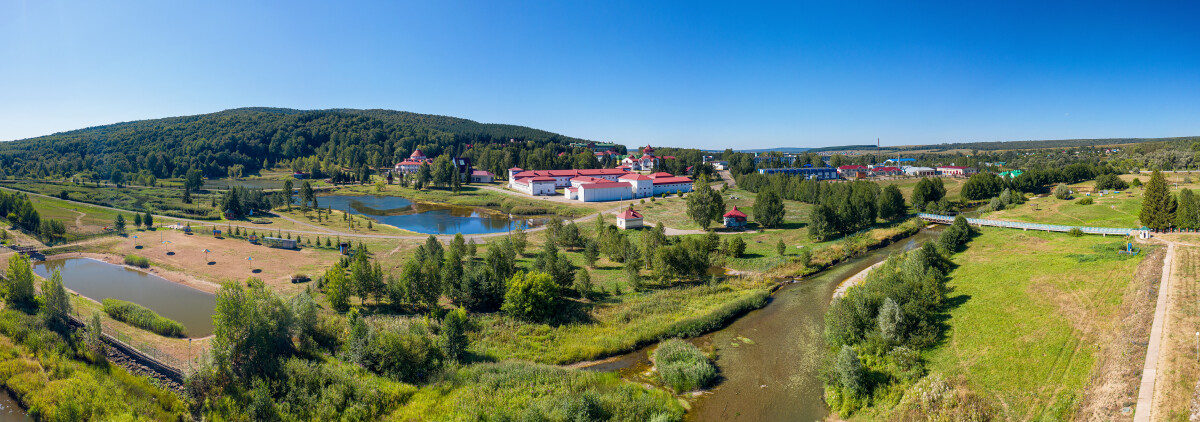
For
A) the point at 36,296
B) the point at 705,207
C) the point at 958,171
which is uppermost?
the point at 958,171

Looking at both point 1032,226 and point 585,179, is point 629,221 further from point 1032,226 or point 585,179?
point 1032,226

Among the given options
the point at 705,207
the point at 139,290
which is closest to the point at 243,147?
the point at 139,290

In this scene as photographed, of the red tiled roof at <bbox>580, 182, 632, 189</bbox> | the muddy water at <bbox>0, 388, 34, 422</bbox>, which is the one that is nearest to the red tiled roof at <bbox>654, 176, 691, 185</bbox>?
the red tiled roof at <bbox>580, 182, 632, 189</bbox>

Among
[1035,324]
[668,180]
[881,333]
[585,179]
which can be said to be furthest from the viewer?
[585,179]

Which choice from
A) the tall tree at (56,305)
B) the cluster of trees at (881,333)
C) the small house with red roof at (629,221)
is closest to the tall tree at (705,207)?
the small house with red roof at (629,221)

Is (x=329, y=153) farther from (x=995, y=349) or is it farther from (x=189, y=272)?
(x=995, y=349)

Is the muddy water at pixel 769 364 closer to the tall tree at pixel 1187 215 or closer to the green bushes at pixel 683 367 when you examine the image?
the green bushes at pixel 683 367

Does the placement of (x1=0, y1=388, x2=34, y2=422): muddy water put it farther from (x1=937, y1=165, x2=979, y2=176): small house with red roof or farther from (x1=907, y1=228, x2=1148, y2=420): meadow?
(x1=937, y1=165, x2=979, y2=176): small house with red roof

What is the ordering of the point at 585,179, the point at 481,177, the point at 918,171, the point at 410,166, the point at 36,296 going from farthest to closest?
the point at 918,171 → the point at 410,166 → the point at 481,177 → the point at 585,179 → the point at 36,296
